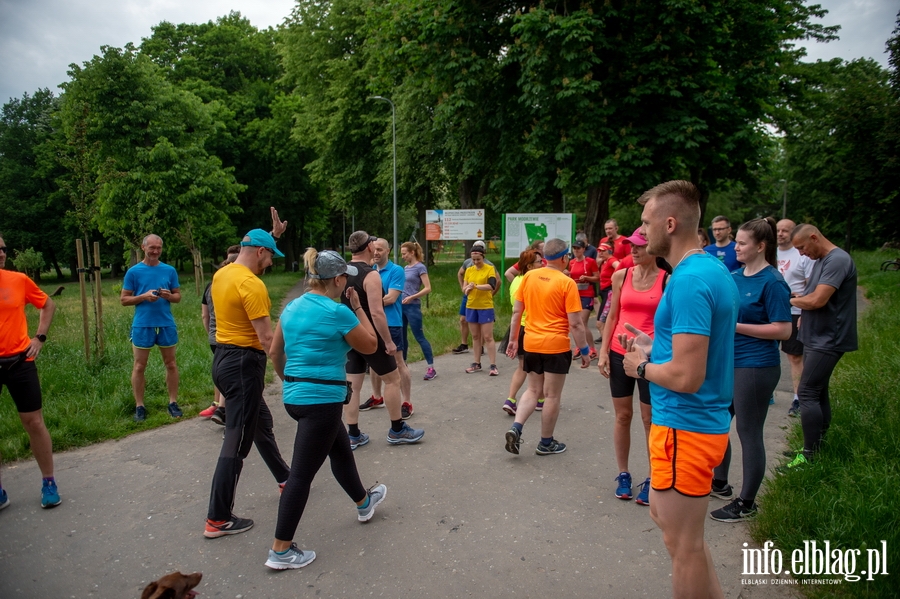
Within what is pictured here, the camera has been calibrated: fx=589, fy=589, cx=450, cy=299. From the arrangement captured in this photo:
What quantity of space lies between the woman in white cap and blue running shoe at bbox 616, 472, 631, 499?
7.31ft

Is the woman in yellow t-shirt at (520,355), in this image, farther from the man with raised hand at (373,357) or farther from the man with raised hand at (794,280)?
the man with raised hand at (794,280)

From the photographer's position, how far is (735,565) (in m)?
3.54

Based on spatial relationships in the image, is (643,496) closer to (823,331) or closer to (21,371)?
(823,331)

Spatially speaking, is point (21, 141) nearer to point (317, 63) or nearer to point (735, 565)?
point (317, 63)

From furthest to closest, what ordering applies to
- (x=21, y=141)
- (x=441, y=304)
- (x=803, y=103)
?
(x=21, y=141) → (x=803, y=103) → (x=441, y=304)

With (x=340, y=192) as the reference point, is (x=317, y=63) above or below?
above

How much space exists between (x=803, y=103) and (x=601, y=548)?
2450 centimetres

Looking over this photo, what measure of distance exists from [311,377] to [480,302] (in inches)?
205

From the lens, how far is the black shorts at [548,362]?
521 cm

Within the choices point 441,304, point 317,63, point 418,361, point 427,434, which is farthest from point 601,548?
point 317,63

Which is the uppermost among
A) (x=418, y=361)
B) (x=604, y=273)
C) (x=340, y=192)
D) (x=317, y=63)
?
(x=317, y=63)

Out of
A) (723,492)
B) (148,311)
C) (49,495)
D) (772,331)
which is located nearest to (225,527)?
(49,495)

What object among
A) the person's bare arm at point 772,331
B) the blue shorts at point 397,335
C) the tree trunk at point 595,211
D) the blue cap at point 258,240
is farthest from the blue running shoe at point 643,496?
the tree trunk at point 595,211

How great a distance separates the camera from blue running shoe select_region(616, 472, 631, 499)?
4.46 metres
